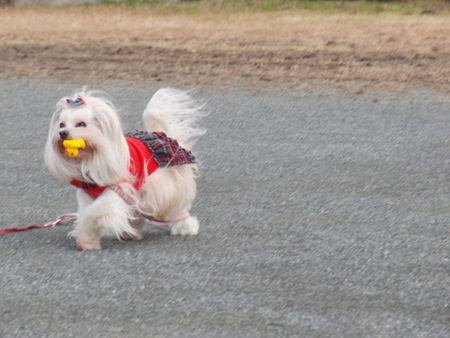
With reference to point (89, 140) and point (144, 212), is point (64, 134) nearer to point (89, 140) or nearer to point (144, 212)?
point (89, 140)

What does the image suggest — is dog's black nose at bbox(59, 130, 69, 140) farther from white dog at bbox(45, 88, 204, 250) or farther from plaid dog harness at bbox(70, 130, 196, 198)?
plaid dog harness at bbox(70, 130, 196, 198)

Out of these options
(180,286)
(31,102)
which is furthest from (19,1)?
(180,286)

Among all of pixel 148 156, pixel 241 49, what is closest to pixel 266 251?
pixel 148 156

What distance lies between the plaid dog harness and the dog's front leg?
83mm

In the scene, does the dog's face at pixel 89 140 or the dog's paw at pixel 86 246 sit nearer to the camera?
the dog's face at pixel 89 140

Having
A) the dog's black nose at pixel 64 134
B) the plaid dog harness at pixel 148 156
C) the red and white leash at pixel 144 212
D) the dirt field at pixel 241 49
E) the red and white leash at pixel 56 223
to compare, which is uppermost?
the dog's black nose at pixel 64 134

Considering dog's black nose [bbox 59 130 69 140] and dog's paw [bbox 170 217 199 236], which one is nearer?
dog's black nose [bbox 59 130 69 140]

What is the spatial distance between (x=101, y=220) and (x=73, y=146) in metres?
0.40

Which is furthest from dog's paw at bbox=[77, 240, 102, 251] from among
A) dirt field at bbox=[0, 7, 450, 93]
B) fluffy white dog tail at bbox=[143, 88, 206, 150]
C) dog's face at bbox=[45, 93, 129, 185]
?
dirt field at bbox=[0, 7, 450, 93]

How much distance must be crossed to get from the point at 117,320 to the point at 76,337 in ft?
0.68

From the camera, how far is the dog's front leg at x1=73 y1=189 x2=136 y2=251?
14.5ft

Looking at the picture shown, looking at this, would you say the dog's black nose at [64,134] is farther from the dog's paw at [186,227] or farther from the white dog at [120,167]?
the dog's paw at [186,227]

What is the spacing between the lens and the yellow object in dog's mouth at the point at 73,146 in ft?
13.9

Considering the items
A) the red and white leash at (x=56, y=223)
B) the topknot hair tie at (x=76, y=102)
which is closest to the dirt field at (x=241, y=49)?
the red and white leash at (x=56, y=223)
